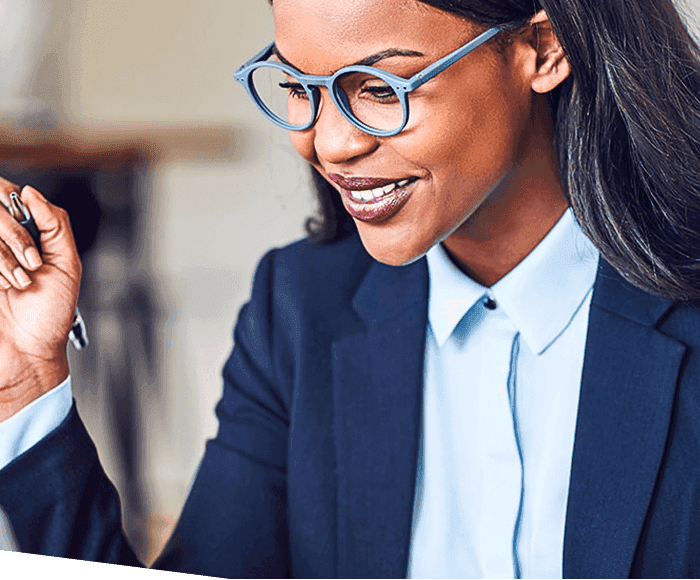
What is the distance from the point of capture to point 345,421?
2.06 feet

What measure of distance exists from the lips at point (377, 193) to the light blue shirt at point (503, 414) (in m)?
0.15

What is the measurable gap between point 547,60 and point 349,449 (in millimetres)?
349

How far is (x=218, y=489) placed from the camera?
63cm

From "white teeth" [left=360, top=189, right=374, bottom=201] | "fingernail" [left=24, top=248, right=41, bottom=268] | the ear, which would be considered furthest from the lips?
"fingernail" [left=24, top=248, right=41, bottom=268]

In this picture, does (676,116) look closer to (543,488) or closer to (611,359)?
(611,359)

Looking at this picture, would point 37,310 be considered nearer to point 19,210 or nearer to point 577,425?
point 19,210

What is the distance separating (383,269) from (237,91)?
0.23 meters

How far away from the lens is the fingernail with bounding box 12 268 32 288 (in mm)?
486

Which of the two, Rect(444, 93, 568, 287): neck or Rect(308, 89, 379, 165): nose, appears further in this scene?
Rect(444, 93, 568, 287): neck

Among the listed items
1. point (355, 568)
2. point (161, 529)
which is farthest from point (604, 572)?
point (161, 529)

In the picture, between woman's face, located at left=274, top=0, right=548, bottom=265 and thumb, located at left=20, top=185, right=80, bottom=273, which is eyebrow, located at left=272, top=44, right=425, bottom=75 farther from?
thumb, located at left=20, top=185, right=80, bottom=273

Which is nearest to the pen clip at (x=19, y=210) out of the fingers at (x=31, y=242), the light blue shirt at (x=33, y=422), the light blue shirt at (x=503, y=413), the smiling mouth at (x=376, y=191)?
the fingers at (x=31, y=242)

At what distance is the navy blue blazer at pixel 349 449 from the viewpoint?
53cm

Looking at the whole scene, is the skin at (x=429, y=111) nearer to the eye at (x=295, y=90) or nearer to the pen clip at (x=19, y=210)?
the eye at (x=295, y=90)
